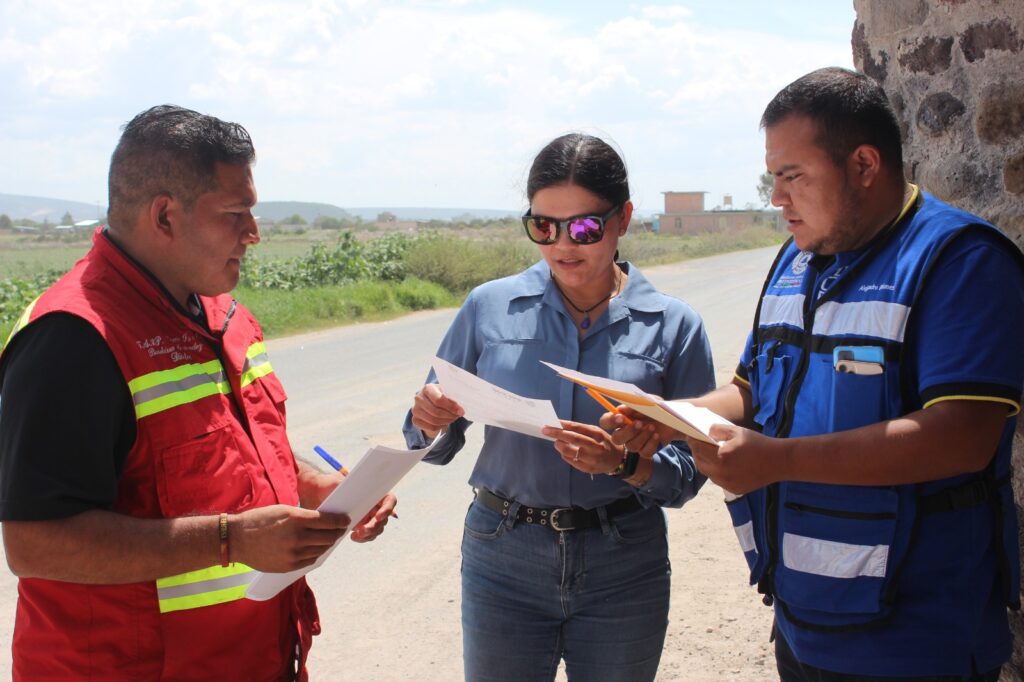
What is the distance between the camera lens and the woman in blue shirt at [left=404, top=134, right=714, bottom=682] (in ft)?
8.23

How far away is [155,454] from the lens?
199cm

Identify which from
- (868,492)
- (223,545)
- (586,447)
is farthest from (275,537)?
(868,492)

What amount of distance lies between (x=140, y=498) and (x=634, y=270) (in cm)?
152

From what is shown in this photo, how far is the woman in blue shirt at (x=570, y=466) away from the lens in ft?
8.23

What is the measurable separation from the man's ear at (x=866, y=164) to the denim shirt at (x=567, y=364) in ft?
2.22

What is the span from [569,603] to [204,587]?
3.06 ft

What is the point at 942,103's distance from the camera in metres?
3.06

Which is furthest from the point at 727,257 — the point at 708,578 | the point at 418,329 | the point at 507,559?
the point at 507,559

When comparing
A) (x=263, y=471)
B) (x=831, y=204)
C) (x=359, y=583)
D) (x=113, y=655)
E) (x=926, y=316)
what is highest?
(x=831, y=204)

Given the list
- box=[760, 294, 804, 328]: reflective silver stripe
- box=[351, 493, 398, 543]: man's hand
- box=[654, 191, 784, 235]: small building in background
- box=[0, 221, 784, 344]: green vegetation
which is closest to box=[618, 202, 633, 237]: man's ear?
box=[760, 294, 804, 328]: reflective silver stripe

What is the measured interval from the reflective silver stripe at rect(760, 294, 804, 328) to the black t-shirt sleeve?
4.85 feet

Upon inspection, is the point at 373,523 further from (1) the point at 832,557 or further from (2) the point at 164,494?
(1) the point at 832,557

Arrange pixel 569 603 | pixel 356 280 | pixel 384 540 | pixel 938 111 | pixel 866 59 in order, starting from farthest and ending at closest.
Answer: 1. pixel 356 280
2. pixel 384 540
3. pixel 866 59
4. pixel 938 111
5. pixel 569 603

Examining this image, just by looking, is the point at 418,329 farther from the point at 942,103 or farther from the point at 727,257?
the point at 727,257
